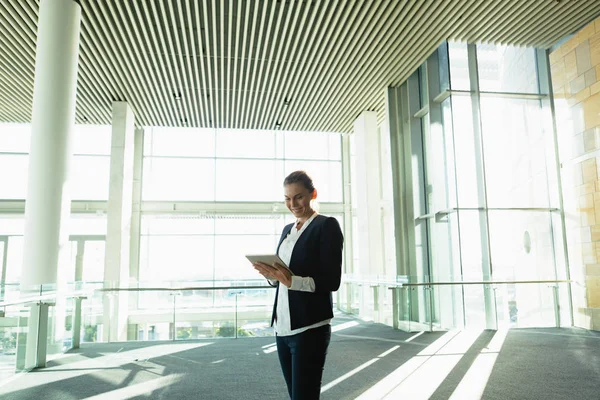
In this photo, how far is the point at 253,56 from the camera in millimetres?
9742

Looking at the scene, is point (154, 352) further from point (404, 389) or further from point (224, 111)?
point (224, 111)

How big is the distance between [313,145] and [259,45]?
8.28 m

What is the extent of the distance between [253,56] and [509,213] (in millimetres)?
5638

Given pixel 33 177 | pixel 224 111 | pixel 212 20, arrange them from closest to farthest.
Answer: pixel 33 177
pixel 212 20
pixel 224 111

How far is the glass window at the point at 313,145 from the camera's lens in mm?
17156

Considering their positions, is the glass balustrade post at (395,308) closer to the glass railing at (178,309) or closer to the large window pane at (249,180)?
the glass railing at (178,309)

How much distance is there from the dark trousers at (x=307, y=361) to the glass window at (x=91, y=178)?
1485cm

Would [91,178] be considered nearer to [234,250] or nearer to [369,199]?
[234,250]

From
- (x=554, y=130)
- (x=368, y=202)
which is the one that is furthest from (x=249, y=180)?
(x=554, y=130)

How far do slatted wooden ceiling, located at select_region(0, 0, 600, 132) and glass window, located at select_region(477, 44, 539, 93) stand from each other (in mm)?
409

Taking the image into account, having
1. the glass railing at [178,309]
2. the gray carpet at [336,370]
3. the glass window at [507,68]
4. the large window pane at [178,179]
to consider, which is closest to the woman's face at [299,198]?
the gray carpet at [336,370]

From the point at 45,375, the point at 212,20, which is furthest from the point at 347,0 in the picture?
the point at 45,375

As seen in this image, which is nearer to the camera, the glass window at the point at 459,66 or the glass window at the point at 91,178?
the glass window at the point at 459,66

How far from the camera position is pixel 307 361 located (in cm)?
197
